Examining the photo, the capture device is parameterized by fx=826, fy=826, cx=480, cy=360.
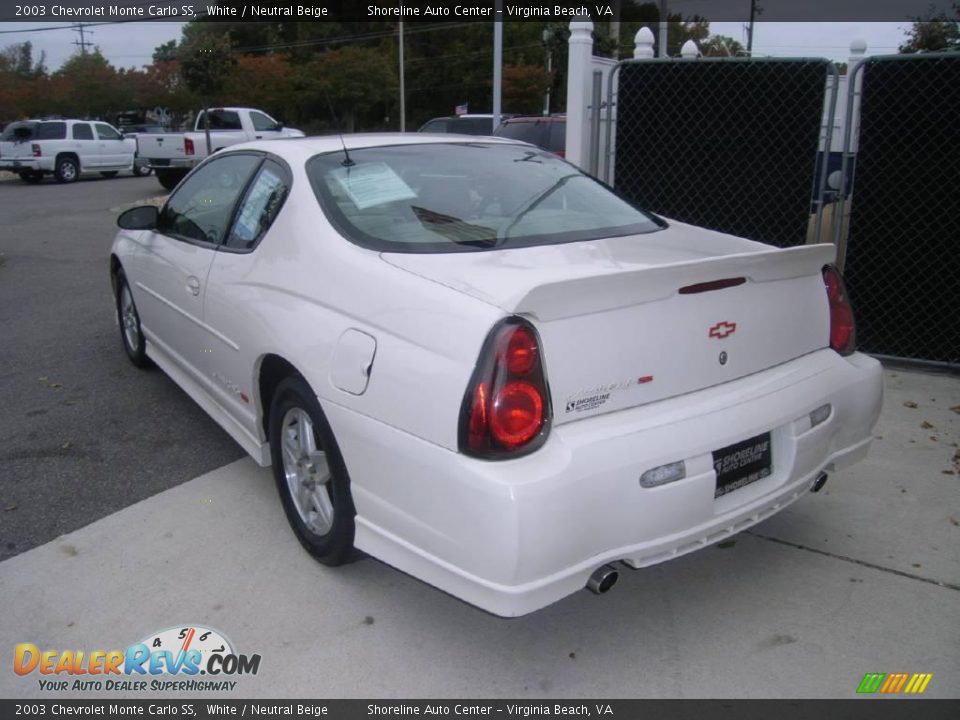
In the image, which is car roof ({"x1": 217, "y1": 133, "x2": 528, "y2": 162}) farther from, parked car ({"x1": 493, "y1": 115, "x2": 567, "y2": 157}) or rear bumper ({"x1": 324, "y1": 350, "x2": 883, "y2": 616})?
parked car ({"x1": 493, "y1": 115, "x2": 567, "y2": 157})

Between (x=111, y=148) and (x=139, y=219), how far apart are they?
72.0 ft

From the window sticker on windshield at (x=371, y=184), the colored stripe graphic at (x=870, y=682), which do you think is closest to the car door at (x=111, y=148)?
the window sticker on windshield at (x=371, y=184)

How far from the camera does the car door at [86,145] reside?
23188 millimetres

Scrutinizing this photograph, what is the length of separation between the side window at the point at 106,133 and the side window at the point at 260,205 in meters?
23.1

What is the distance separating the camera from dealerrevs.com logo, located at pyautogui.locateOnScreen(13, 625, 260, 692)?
2.62 metres

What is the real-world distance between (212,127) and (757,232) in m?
17.1

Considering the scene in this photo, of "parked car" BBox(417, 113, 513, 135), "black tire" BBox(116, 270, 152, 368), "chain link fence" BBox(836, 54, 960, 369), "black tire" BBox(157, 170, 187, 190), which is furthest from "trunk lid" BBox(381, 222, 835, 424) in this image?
"black tire" BBox(157, 170, 187, 190)

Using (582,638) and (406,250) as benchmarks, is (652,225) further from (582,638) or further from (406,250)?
(582,638)

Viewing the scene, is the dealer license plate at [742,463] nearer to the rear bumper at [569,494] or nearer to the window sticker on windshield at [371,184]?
the rear bumper at [569,494]

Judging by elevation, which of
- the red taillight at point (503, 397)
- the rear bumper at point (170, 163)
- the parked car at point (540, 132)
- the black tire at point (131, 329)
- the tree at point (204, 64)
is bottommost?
the black tire at point (131, 329)

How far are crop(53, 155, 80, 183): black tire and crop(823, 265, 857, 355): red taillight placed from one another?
78.6 ft

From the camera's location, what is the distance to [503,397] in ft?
7.52

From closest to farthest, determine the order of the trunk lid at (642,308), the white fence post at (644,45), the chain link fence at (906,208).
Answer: the trunk lid at (642,308) → the chain link fence at (906,208) → the white fence post at (644,45)
